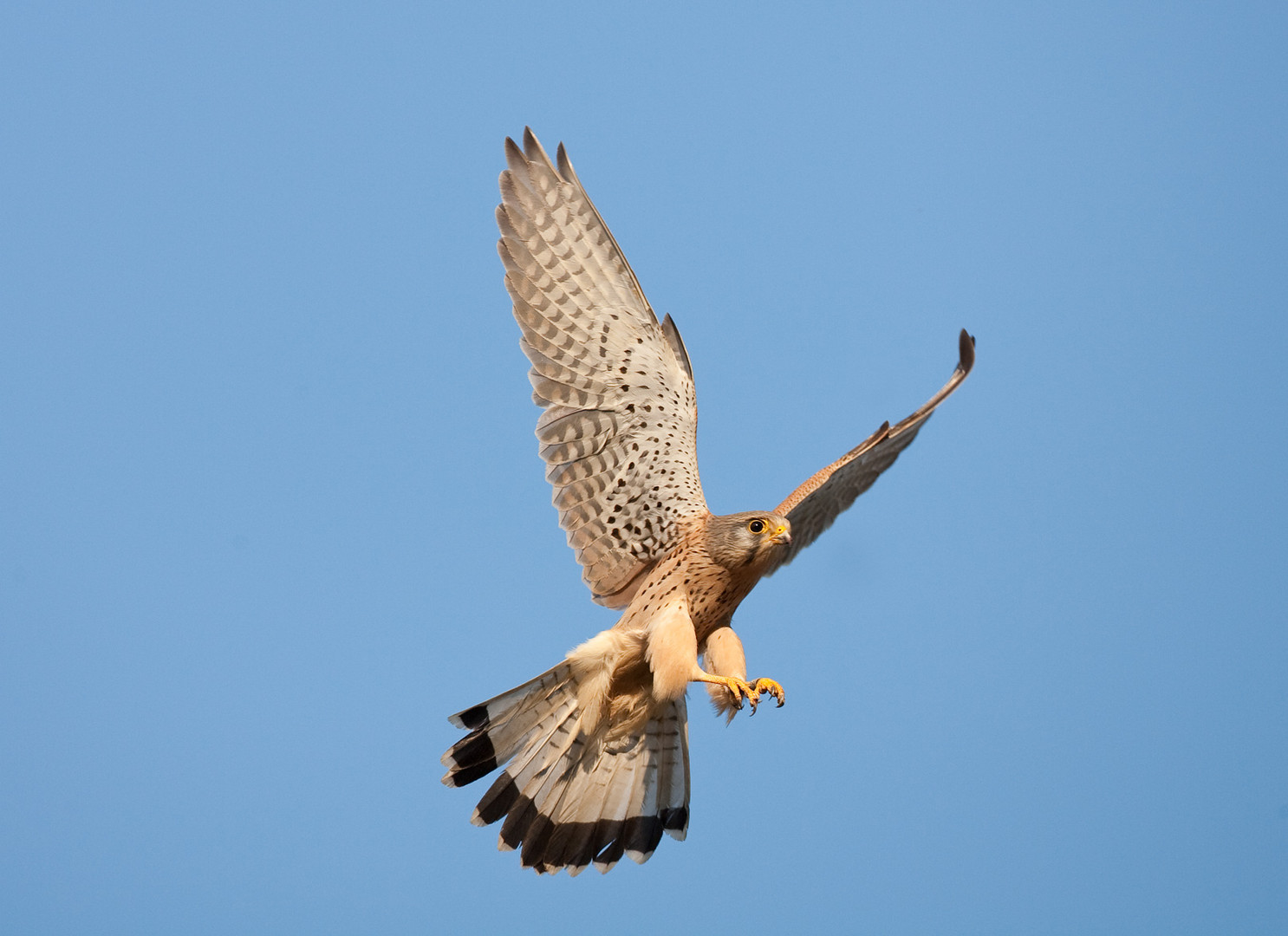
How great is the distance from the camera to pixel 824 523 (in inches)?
215

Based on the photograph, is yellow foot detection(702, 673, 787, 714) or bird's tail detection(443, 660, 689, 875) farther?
bird's tail detection(443, 660, 689, 875)

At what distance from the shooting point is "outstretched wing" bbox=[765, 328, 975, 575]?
4820 millimetres

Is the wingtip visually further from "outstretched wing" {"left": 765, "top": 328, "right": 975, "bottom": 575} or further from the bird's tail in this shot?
the bird's tail

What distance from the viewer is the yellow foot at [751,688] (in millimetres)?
4430

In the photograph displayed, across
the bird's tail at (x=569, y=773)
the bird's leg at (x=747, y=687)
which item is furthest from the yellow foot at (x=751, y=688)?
the bird's tail at (x=569, y=773)

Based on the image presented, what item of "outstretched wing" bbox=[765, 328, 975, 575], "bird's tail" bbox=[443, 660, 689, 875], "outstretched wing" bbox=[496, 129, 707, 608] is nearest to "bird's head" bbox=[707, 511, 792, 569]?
"outstretched wing" bbox=[765, 328, 975, 575]

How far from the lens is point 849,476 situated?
5.15 m

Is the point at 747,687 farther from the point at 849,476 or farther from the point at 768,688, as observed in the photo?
the point at 849,476

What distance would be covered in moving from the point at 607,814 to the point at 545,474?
1276 millimetres

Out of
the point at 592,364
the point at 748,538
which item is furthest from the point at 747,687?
the point at 592,364

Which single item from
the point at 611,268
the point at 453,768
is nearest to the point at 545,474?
the point at 611,268

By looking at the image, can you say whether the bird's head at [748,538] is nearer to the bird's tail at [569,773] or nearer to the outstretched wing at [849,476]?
the outstretched wing at [849,476]

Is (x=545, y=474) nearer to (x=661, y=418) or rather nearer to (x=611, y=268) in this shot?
(x=661, y=418)

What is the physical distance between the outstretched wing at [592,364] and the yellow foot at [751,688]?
705 mm
